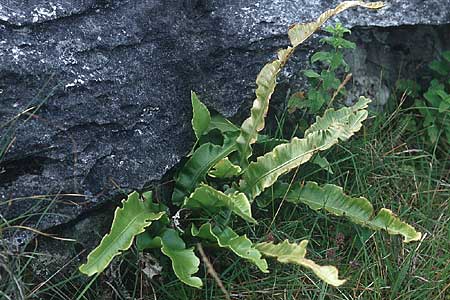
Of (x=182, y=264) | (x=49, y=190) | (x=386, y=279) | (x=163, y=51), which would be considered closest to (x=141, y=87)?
(x=163, y=51)

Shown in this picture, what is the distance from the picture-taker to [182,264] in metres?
2.33

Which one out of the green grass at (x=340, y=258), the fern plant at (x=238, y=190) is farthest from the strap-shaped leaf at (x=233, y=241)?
the green grass at (x=340, y=258)

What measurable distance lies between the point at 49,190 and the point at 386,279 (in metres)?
1.15

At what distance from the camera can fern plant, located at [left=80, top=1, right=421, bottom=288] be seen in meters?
2.37

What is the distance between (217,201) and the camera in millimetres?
2473

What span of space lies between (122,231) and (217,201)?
1.13ft

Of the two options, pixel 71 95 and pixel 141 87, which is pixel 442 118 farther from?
pixel 71 95

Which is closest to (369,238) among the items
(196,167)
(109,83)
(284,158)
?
(284,158)

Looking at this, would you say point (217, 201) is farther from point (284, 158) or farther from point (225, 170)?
point (284, 158)

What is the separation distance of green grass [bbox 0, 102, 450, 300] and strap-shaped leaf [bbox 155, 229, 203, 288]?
0.10 m

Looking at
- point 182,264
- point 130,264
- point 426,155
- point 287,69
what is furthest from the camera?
point 426,155

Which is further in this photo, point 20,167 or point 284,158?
point 284,158

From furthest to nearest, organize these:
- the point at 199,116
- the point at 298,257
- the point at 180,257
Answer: the point at 199,116 < the point at 180,257 < the point at 298,257

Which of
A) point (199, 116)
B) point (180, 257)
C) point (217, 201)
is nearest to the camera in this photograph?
point (180, 257)
